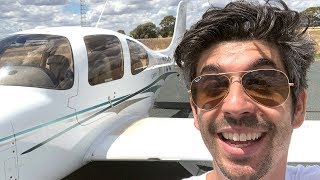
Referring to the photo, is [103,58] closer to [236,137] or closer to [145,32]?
[236,137]

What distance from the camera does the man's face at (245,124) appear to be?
122 cm

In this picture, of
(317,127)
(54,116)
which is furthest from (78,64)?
(317,127)

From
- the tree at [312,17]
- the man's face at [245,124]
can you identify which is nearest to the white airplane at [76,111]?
the man's face at [245,124]

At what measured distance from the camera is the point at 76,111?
426 centimetres

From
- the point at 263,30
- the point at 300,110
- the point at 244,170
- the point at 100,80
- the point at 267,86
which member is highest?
the point at 263,30

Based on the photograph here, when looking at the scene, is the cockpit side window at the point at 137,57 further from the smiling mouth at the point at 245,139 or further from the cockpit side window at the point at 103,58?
the smiling mouth at the point at 245,139

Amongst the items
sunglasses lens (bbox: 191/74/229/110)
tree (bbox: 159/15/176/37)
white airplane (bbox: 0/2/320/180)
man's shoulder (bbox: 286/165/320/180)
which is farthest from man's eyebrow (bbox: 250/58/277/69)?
tree (bbox: 159/15/176/37)

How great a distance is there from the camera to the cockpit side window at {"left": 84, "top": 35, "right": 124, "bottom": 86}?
479 centimetres

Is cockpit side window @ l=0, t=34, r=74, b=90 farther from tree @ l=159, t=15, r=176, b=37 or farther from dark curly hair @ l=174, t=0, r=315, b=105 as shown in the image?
tree @ l=159, t=15, r=176, b=37

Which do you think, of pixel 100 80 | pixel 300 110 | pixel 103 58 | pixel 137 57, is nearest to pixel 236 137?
pixel 300 110

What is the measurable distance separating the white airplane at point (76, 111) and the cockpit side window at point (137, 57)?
0.7 inches

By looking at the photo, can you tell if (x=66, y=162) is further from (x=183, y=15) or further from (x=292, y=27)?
(x=183, y=15)

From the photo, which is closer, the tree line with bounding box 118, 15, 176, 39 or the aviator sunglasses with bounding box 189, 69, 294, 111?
the aviator sunglasses with bounding box 189, 69, 294, 111

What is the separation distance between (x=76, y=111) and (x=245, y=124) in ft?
10.7
